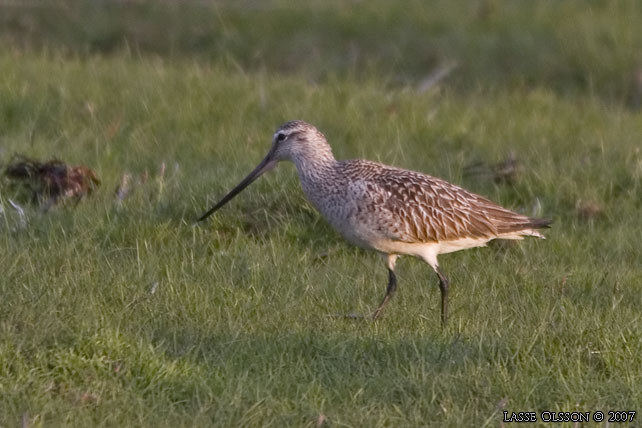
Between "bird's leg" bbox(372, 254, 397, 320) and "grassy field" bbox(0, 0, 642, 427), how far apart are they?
83mm

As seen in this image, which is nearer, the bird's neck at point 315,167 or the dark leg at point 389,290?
the dark leg at point 389,290

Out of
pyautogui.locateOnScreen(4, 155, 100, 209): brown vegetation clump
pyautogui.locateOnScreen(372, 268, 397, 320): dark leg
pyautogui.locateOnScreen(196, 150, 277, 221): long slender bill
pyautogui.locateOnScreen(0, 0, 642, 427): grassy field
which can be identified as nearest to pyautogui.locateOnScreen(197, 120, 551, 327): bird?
pyautogui.locateOnScreen(372, 268, 397, 320): dark leg

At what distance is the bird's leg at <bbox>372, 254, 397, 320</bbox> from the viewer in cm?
631

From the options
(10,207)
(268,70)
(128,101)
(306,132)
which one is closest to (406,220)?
(306,132)

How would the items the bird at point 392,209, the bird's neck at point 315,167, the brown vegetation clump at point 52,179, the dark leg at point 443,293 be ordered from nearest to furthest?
the dark leg at point 443,293, the bird at point 392,209, the bird's neck at point 315,167, the brown vegetation clump at point 52,179

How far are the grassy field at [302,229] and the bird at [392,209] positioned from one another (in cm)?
27

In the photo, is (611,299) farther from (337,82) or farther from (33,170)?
(337,82)

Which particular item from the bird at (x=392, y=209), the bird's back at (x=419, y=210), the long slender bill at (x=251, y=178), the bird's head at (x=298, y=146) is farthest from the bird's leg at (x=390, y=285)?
the long slender bill at (x=251, y=178)

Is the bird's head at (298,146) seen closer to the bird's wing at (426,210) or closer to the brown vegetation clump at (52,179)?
the bird's wing at (426,210)

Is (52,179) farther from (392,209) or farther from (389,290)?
(389,290)

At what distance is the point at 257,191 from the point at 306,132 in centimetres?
90

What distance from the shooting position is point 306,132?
735 centimetres

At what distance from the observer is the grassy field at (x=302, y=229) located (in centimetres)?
535

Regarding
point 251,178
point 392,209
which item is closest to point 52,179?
point 251,178
